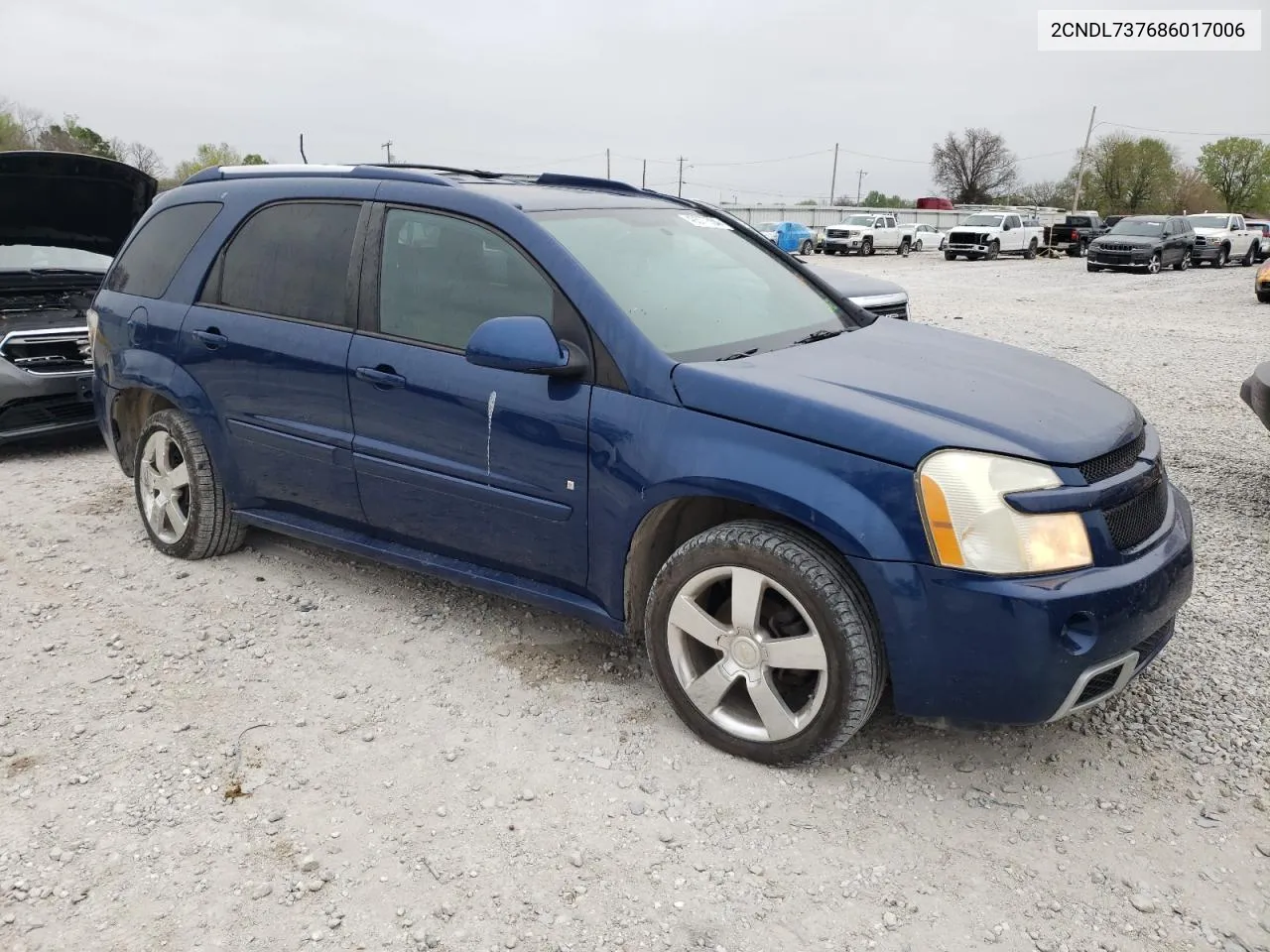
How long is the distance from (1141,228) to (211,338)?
29421 mm

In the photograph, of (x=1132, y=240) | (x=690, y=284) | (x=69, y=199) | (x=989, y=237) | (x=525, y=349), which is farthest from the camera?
(x=989, y=237)

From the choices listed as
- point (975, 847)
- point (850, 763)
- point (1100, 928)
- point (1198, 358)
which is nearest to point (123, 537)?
point (850, 763)

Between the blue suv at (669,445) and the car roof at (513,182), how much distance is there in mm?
26

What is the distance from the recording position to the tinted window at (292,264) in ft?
12.3

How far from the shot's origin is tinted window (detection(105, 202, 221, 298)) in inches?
171

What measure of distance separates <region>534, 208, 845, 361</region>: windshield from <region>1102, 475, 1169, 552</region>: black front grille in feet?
3.89

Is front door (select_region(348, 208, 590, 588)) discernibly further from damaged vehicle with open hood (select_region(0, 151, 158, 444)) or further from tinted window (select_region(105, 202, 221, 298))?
damaged vehicle with open hood (select_region(0, 151, 158, 444))

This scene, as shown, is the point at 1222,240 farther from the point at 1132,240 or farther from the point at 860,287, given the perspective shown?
the point at 860,287

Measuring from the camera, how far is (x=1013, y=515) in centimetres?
251

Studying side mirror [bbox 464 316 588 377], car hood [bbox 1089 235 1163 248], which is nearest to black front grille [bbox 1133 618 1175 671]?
side mirror [bbox 464 316 588 377]

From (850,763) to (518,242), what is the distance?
1999mm

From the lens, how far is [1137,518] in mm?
2795

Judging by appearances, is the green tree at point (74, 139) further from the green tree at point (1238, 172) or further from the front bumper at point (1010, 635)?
the green tree at point (1238, 172)

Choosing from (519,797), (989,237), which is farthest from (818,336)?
(989,237)
